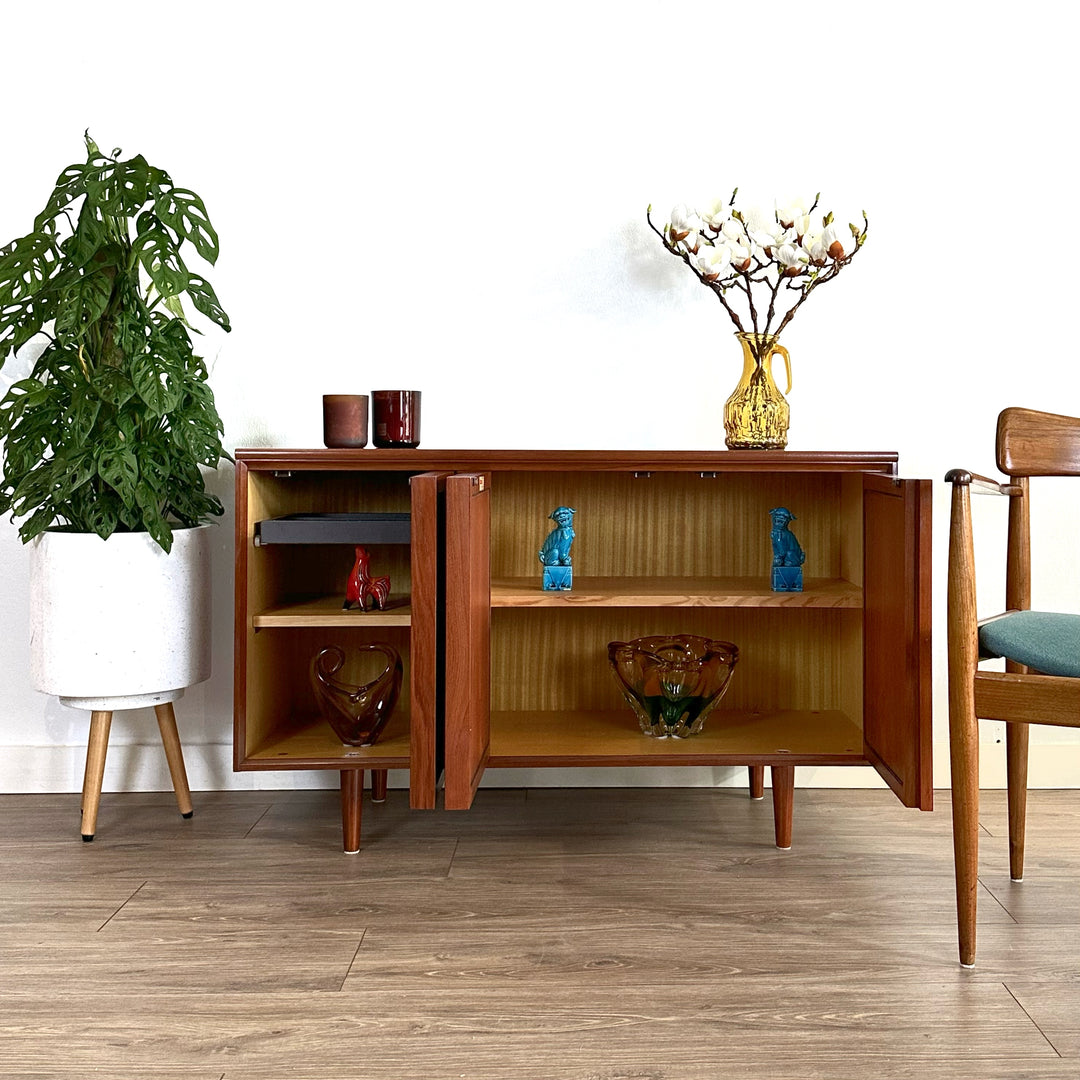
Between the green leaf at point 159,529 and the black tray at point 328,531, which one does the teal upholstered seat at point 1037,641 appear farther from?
the green leaf at point 159,529

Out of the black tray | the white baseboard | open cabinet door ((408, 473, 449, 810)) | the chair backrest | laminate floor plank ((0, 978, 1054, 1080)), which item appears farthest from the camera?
the white baseboard

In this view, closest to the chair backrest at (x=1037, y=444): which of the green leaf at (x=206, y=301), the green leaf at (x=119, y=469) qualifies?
the green leaf at (x=206, y=301)

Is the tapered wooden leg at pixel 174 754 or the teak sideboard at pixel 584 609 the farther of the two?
the tapered wooden leg at pixel 174 754

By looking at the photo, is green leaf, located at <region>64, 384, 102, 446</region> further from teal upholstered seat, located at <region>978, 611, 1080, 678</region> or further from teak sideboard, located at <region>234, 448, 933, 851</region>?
teal upholstered seat, located at <region>978, 611, 1080, 678</region>

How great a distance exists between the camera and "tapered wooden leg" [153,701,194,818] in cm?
202

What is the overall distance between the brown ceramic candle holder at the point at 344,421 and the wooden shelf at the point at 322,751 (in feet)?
1.75

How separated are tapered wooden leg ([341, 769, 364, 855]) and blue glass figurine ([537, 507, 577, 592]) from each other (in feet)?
1.56

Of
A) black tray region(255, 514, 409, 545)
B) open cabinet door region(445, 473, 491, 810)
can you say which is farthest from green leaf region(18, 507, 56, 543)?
open cabinet door region(445, 473, 491, 810)

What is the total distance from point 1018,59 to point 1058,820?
1.55 m

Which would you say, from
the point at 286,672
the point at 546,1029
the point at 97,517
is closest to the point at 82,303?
the point at 97,517

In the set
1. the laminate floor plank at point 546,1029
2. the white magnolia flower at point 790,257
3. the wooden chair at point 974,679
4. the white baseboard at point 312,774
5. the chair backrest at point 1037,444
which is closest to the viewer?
the laminate floor plank at point 546,1029

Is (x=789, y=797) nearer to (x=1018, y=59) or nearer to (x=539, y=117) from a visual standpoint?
(x=539, y=117)

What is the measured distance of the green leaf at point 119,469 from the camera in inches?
69.7

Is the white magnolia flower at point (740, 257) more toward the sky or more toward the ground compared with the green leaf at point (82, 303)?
more toward the sky
